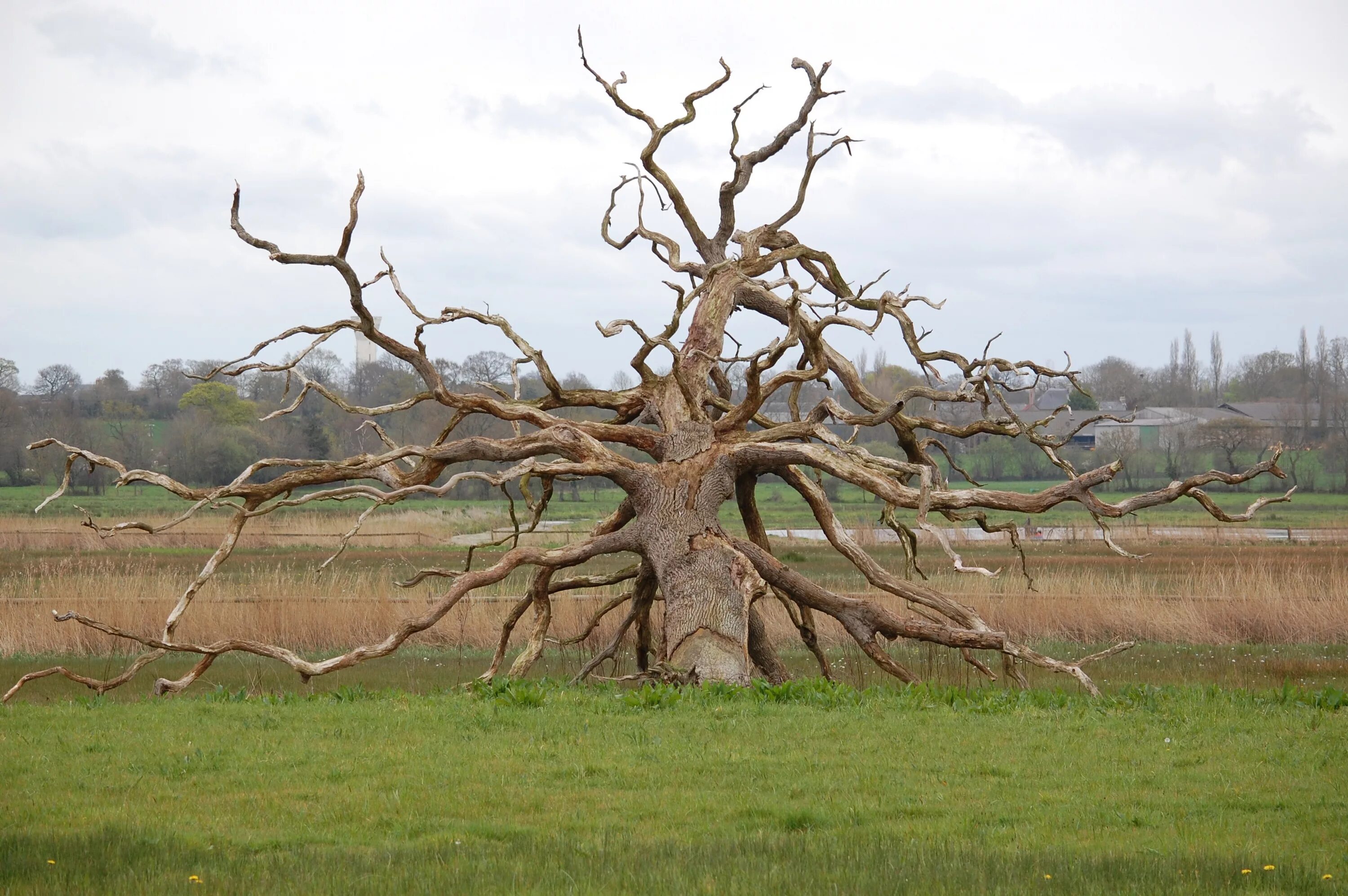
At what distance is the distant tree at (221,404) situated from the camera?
7112cm

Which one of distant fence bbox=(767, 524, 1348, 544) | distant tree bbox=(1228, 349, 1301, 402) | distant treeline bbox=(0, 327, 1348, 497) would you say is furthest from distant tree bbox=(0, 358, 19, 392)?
distant tree bbox=(1228, 349, 1301, 402)

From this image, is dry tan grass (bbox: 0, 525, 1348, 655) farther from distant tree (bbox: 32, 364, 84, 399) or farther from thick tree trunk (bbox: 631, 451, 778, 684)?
distant tree (bbox: 32, 364, 84, 399)

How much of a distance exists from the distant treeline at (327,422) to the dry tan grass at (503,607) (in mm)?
12563

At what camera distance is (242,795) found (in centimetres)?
638

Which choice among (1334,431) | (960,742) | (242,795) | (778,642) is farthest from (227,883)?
(1334,431)

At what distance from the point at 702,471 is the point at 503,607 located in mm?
8504

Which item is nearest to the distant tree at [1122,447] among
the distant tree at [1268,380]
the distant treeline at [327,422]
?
the distant treeline at [327,422]

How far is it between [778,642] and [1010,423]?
589cm

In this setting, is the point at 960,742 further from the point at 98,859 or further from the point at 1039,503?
the point at 98,859

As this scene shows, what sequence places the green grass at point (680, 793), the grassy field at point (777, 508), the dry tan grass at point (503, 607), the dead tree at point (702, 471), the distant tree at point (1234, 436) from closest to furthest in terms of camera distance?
the green grass at point (680, 793) → the dead tree at point (702, 471) → the dry tan grass at point (503, 607) → the grassy field at point (777, 508) → the distant tree at point (1234, 436)

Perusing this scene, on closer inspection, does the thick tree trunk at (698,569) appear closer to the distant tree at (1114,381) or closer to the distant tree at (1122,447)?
the distant tree at (1122,447)

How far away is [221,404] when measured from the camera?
238 feet

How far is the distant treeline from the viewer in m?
55.9

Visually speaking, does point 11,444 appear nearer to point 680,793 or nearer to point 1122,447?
point 1122,447
